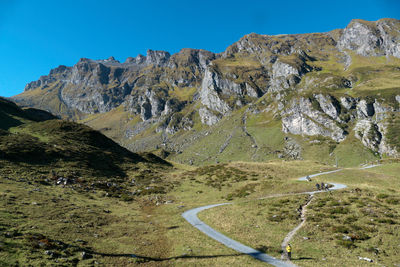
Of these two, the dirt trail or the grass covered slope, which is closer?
the grass covered slope

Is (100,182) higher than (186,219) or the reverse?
higher

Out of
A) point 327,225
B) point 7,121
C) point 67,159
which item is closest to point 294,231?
point 327,225

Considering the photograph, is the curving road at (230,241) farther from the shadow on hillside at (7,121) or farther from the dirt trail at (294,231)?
the shadow on hillside at (7,121)

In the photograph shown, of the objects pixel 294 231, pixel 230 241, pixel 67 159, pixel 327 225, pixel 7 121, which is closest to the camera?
pixel 230 241

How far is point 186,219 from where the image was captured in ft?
120

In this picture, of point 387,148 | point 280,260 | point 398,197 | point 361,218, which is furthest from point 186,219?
point 387,148

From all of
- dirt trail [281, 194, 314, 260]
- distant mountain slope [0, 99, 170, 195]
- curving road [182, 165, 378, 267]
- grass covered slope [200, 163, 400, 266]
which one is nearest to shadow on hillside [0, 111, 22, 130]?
distant mountain slope [0, 99, 170, 195]

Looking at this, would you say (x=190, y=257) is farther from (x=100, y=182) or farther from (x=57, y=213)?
(x=100, y=182)

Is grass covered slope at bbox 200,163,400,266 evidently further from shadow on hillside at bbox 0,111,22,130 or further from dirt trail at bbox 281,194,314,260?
shadow on hillside at bbox 0,111,22,130

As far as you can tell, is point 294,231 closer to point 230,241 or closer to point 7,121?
point 230,241

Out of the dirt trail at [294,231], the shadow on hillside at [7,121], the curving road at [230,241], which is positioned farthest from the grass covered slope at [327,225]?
the shadow on hillside at [7,121]

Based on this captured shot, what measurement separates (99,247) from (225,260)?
44.8 feet

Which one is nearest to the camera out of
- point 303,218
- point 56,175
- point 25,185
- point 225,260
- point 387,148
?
point 225,260

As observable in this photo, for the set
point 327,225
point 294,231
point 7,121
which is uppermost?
point 7,121
